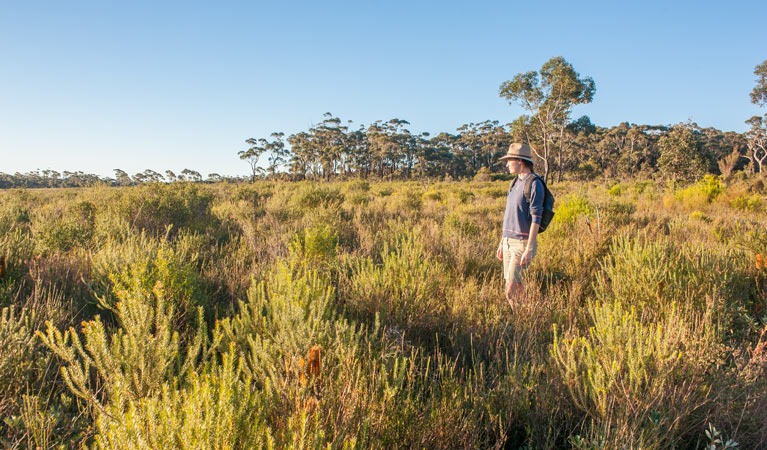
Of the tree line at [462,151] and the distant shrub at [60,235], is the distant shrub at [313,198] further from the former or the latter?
the tree line at [462,151]

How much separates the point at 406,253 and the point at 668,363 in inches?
86.8

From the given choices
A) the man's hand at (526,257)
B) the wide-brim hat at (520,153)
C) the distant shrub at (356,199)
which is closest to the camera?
the man's hand at (526,257)

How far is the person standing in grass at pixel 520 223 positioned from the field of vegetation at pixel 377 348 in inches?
9.6

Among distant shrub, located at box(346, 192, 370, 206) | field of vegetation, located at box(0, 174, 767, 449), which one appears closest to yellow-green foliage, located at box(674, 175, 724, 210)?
field of vegetation, located at box(0, 174, 767, 449)

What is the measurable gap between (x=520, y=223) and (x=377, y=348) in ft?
6.90

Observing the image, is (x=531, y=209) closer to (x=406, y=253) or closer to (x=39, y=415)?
(x=406, y=253)

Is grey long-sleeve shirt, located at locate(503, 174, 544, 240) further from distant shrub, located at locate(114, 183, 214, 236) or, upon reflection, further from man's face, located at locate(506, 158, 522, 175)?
distant shrub, located at locate(114, 183, 214, 236)

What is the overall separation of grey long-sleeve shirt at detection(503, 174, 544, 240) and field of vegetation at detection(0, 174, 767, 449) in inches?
24.3

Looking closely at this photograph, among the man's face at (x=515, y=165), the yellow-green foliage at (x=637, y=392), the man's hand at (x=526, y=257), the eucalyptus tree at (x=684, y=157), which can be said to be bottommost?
the yellow-green foliage at (x=637, y=392)

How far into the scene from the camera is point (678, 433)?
5.68ft

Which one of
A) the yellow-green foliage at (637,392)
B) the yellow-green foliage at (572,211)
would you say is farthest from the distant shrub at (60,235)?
the yellow-green foliage at (572,211)

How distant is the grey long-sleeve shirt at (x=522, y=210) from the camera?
3383 mm

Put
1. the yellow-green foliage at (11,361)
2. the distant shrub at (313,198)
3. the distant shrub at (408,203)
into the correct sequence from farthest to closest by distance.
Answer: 1. the distant shrub at (408,203)
2. the distant shrub at (313,198)
3. the yellow-green foliage at (11,361)

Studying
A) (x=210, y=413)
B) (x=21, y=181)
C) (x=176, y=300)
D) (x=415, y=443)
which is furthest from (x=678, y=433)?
(x=21, y=181)
